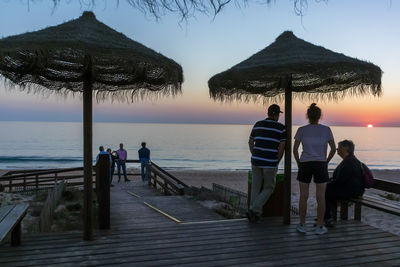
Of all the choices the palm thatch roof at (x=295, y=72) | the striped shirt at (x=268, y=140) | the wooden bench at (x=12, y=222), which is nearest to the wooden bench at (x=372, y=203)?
the striped shirt at (x=268, y=140)

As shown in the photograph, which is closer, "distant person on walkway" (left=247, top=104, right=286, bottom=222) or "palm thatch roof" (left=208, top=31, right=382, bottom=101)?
"palm thatch roof" (left=208, top=31, right=382, bottom=101)

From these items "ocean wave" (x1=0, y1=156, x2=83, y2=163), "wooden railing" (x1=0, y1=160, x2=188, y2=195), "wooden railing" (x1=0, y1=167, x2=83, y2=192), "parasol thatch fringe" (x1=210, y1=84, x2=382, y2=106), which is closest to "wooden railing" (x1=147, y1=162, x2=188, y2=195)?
"wooden railing" (x1=0, y1=160, x2=188, y2=195)

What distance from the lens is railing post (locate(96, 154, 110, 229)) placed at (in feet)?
13.8

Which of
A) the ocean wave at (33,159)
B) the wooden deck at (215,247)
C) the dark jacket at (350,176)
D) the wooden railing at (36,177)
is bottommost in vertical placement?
the ocean wave at (33,159)

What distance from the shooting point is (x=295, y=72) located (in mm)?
4035

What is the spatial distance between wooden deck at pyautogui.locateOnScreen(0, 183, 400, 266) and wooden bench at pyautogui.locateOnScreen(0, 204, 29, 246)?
106 mm

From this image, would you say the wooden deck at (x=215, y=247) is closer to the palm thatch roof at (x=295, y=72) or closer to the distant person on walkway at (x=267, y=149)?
the distant person on walkway at (x=267, y=149)

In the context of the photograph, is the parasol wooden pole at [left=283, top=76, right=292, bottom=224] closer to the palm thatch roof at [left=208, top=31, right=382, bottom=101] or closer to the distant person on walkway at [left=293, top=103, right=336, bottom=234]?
the palm thatch roof at [left=208, top=31, right=382, bottom=101]

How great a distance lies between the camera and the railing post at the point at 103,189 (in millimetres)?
4219

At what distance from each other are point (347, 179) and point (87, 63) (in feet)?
11.9

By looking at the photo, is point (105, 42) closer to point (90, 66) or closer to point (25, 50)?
point (90, 66)

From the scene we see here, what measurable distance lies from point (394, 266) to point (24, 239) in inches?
141

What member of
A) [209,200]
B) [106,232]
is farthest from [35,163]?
[106,232]

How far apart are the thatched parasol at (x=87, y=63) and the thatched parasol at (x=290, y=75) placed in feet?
3.13
